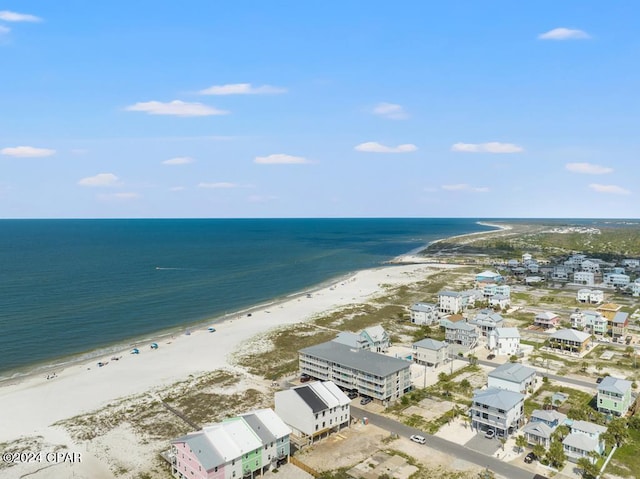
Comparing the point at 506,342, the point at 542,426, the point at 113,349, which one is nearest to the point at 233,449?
the point at 542,426

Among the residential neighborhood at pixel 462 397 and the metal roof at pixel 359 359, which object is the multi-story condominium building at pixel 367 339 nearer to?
the residential neighborhood at pixel 462 397

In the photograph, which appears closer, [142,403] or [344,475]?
[344,475]

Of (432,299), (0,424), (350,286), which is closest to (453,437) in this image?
(0,424)

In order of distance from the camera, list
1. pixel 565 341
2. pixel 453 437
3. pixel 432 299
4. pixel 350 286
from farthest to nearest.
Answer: pixel 350 286 → pixel 432 299 → pixel 565 341 → pixel 453 437

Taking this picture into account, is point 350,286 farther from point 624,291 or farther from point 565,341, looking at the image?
point 624,291

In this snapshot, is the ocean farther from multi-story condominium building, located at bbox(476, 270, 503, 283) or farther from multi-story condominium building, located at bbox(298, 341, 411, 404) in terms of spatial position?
multi-story condominium building, located at bbox(476, 270, 503, 283)

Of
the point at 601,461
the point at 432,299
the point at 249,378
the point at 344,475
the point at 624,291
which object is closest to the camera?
the point at 344,475

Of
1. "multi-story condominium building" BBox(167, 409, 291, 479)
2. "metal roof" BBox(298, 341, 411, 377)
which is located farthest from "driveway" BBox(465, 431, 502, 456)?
"multi-story condominium building" BBox(167, 409, 291, 479)
